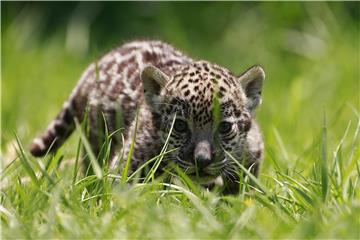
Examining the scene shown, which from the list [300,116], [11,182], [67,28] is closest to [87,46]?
[67,28]

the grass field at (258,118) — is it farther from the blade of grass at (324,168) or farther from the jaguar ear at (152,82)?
the jaguar ear at (152,82)

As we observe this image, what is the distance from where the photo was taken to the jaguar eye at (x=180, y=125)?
19.9ft

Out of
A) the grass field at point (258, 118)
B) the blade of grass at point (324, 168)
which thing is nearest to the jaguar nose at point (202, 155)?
the grass field at point (258, 118)

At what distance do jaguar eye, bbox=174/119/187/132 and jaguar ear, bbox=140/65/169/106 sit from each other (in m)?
0.41

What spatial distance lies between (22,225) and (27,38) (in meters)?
8.40

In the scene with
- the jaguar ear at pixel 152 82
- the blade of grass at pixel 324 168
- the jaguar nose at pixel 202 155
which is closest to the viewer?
the blade of grass at pixel 324 168

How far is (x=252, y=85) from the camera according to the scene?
21.5 feet

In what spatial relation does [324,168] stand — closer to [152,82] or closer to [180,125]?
[180,125]

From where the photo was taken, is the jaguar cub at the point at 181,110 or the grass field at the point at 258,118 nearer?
the grass field at the point at 258,118

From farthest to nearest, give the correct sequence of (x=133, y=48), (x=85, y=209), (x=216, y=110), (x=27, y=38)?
(x=27, y=38), (x=133, y=48), (x=216, y=110), (x=85, y=209)

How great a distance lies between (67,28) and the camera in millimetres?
A: 13945

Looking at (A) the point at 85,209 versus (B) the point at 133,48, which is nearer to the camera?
(A) the point at 85,209

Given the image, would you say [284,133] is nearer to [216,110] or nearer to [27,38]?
[216,110]

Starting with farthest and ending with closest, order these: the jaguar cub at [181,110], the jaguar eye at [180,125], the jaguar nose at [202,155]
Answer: the jaguar eye at [180,125] < the jaguar cub at [181,110] < the jaguar nose at [202,155]
